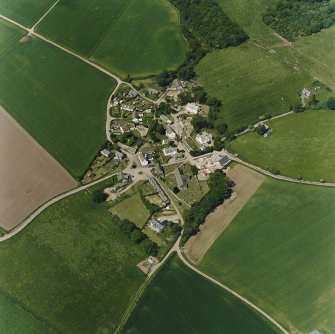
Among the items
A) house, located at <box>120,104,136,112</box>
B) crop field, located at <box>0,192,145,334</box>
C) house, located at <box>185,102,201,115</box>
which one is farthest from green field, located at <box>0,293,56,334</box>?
house, located at <box>185,102,201,115</box>

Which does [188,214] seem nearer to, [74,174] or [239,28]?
[74,174]

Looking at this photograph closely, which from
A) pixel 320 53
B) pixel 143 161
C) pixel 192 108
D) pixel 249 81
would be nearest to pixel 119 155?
pixel 143 161

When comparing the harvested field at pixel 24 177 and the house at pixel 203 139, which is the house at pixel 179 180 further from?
the harvested field at pixel 24 177

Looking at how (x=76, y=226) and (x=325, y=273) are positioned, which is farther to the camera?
(x=76, y=226)

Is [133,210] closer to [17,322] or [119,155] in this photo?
[119,155]

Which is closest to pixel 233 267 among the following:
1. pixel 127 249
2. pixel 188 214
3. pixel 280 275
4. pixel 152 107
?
pixel 280 275

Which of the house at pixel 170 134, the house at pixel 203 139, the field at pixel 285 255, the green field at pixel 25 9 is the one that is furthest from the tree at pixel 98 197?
the green field at pixel 25 9
